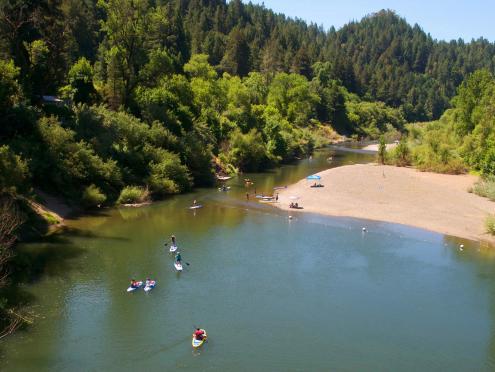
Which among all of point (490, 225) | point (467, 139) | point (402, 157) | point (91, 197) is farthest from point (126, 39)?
point (467, 139)

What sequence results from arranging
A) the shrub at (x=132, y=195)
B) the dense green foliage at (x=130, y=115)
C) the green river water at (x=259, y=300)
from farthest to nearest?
1. the shrub at (x=132, y=195)
2. the dense green foliage at (x=130, y=115)
3. the green river water at (x=259, y=300)

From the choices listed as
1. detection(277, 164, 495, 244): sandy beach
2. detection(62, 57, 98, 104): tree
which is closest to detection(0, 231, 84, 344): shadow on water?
detection(277, 164, 495, 244): sandy beach

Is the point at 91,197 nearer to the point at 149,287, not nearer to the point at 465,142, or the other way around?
the point at 149,287

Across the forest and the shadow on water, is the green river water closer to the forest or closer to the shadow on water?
the shadow on water

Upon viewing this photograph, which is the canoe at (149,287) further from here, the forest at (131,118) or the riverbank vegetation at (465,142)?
the riverbank vegetation at (465,142)

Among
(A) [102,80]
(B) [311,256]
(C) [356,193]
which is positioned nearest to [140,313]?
(B) [311,256]

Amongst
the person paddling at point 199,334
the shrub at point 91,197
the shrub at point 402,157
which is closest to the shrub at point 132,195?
the shrub at point 91,197
